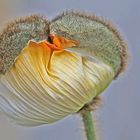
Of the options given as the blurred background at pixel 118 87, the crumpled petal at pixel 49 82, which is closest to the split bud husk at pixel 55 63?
the crumpled petal at pixel 49 82

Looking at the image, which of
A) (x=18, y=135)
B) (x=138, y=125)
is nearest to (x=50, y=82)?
(x=138, y=125)

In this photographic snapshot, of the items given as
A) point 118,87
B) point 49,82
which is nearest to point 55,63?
point 49,82

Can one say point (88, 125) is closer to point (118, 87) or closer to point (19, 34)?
point (19, 34)

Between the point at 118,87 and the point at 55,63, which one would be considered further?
the point at 118,87

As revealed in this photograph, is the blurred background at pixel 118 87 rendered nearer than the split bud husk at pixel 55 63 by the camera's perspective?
No

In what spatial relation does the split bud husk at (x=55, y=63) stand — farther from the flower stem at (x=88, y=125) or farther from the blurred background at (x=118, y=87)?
the blurred background at (x=118, y=87)

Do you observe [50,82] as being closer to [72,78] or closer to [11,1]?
[72,78]

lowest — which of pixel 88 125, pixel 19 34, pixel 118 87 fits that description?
pixel 118 87

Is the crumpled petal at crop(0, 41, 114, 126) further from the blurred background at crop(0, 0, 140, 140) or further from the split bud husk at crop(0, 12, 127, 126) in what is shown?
the blurred background at crop(0, 0, 140, 140)
